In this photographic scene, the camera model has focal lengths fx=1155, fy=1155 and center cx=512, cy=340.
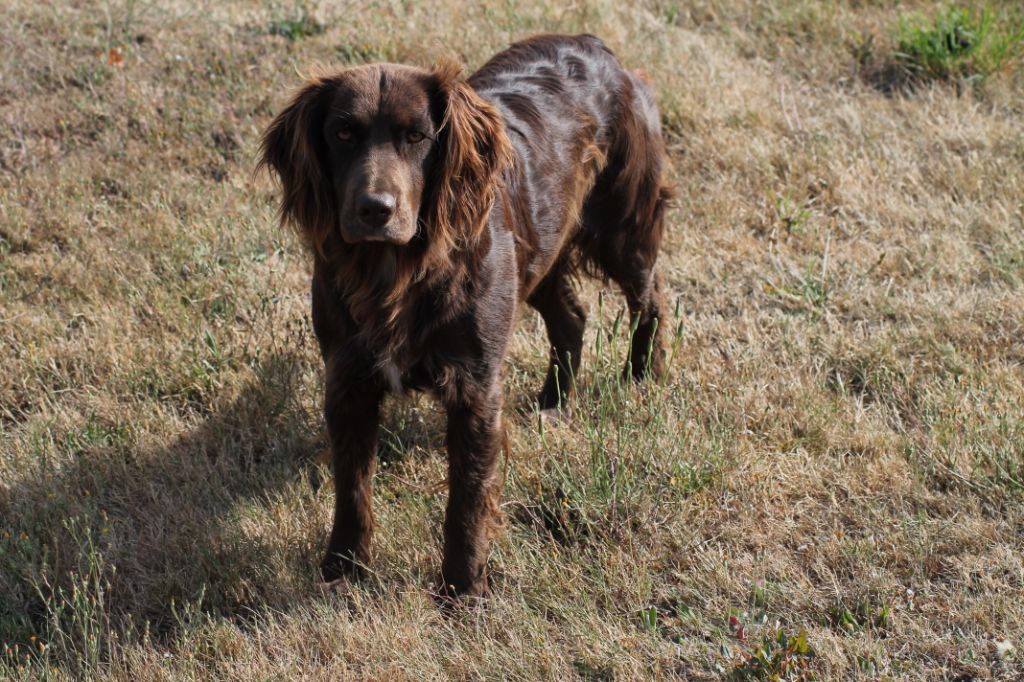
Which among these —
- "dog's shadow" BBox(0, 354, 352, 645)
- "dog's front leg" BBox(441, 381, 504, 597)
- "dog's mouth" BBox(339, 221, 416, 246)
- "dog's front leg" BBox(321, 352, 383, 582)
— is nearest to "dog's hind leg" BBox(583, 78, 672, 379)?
"dog's front leg" BBox(441, 381, 504, 597)

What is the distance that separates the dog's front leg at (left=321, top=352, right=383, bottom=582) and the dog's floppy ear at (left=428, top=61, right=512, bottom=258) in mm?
521

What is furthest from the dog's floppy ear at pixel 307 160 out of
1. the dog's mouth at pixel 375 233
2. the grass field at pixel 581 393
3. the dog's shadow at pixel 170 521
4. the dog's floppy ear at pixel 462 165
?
the dog's shadow at pixel 170 521

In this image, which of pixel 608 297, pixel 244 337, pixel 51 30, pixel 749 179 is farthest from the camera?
pixel 51 30

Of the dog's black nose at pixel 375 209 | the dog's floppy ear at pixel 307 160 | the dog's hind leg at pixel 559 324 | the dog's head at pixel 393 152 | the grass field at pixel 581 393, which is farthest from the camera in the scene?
the dog's hind leg at pixel 559 324

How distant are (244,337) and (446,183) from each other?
1.86 metres

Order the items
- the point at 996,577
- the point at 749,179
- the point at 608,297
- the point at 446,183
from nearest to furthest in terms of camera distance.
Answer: the point at 446,183
the point at 996,577
the point at 608,297
the point at 749,179

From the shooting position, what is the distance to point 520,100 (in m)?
4.02

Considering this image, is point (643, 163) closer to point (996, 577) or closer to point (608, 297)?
point (608, 297)

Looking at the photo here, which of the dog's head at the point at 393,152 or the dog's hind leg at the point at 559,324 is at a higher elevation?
the dog's head at the point at 393,152

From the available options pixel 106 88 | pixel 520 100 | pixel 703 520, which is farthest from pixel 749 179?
pixel 106 88

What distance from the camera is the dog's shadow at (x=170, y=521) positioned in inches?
142

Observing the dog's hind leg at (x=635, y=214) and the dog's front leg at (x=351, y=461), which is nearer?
the dog's front leg at (x=351, y=461)

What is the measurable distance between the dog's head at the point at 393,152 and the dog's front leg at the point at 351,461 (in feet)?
1.47

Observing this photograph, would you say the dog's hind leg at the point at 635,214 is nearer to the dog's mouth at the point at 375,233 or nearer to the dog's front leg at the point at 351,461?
the dog's front leg at the point at 351,461
